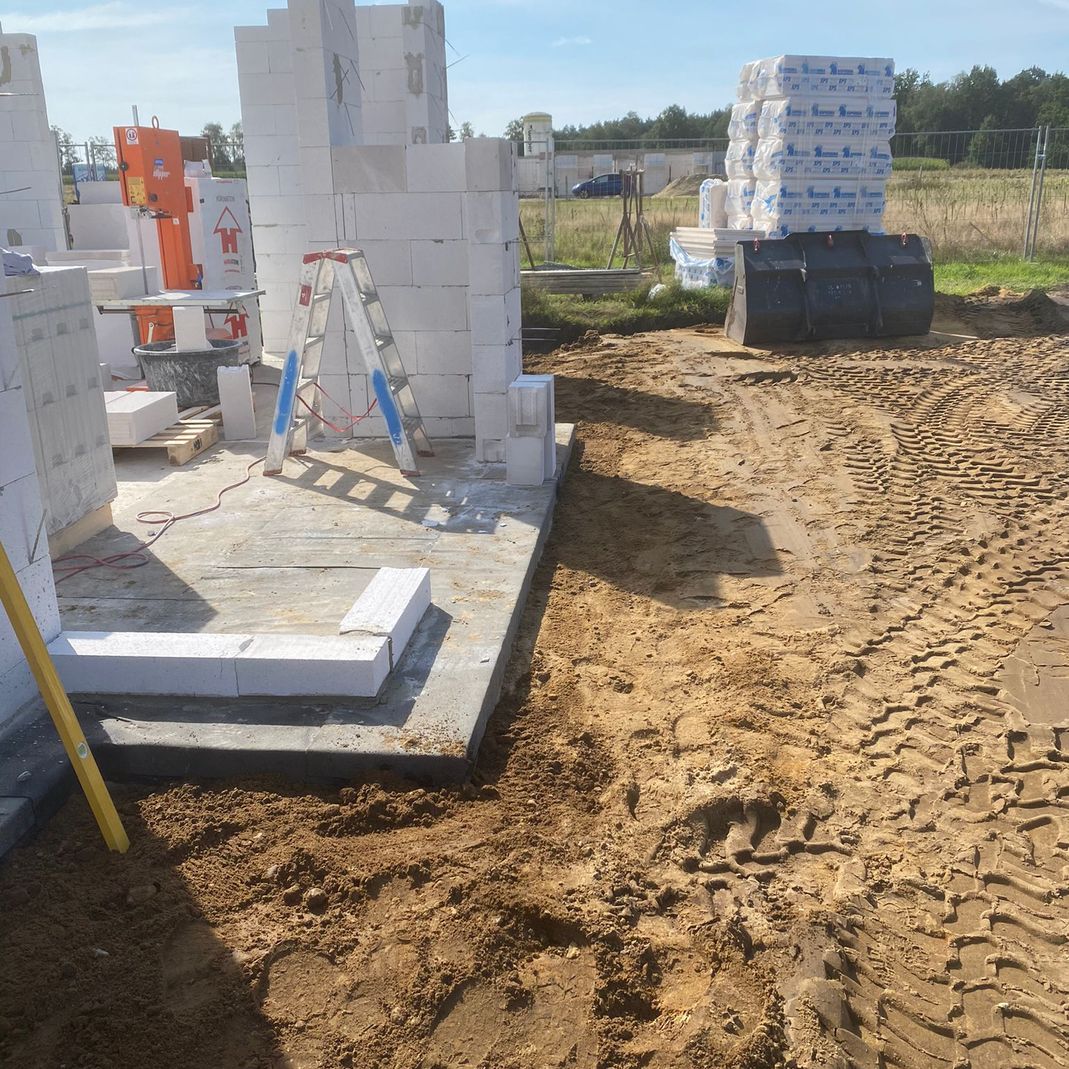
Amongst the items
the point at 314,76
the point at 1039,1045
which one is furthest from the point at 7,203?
the point at 1039,1045

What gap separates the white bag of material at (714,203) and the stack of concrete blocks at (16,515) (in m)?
14.1

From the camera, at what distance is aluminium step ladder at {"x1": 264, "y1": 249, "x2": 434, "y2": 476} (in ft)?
22.6

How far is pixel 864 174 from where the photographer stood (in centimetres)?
1445

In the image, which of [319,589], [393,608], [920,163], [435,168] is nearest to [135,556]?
[319,589]

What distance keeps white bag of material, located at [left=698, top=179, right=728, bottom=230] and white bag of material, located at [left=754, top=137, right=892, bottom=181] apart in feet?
5.72

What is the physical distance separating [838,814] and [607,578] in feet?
8.04

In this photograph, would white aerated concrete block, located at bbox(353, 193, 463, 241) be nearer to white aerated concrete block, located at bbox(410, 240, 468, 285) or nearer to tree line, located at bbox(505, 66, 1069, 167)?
white aerated concrete block, located at bbox(410, 240, 468, 285)

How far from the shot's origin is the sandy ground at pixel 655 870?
261cm

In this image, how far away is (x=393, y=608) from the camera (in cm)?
434

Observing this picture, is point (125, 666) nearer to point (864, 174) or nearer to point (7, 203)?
point (7, 203)

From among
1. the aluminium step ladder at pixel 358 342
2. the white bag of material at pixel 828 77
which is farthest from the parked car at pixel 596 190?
the aluminium step ladder at pixel 358 342

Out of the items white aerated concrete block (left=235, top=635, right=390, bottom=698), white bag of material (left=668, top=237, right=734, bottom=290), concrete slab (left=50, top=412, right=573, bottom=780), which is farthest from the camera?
white bag of material (left=668, top=237, right=734, bottom=290)

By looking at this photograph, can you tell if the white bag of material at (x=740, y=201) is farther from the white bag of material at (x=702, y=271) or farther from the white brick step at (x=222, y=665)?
the white brick step at (x=222, y=665)

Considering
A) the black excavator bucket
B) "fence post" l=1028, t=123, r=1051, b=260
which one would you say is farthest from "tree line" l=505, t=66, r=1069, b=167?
the black excavator bucket
